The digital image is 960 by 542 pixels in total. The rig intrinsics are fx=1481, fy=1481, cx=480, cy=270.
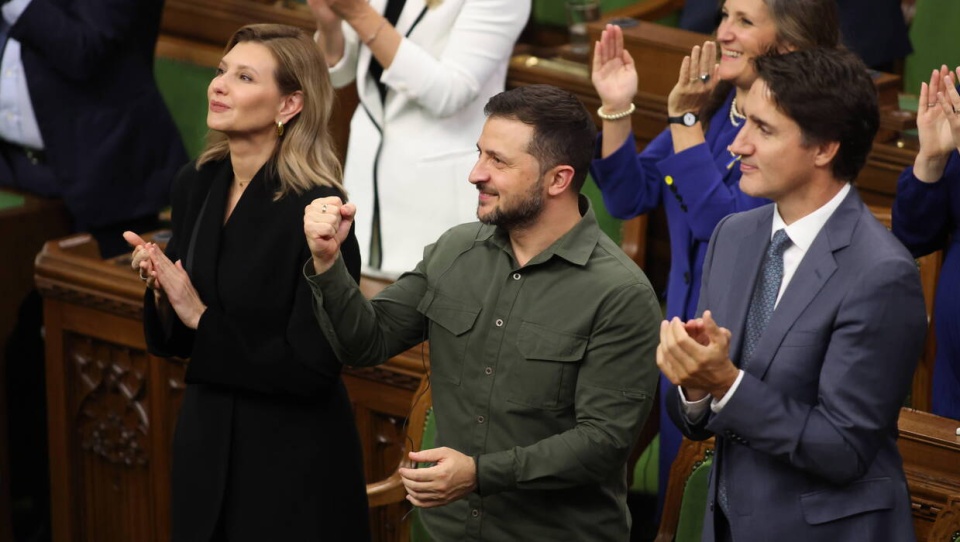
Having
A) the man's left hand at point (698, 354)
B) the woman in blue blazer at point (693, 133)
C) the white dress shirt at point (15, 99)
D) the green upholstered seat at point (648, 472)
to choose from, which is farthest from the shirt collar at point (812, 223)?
the white dress shirt at point (15, 99)

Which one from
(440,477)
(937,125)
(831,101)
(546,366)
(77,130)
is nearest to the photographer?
(831,101)

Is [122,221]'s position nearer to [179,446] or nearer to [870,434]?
[179,446]

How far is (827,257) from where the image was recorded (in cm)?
198

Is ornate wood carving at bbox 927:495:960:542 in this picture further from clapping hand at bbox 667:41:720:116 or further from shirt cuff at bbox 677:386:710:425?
clapping hand at bbox 667:41:720:116

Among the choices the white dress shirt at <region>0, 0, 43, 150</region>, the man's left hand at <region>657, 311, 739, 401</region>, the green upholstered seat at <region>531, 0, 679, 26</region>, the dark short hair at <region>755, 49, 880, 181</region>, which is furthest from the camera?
the green upholstered seat at <region>531, 0, 679, 26</region>

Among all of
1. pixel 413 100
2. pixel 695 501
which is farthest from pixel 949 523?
pixel 413 100

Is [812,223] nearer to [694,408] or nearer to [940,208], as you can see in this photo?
[694,408]

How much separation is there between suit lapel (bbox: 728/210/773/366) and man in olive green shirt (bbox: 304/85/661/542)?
0.19 meters

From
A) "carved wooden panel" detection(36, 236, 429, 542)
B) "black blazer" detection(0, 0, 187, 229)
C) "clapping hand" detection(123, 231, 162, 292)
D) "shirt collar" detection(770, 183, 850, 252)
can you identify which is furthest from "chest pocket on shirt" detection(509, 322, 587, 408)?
"black blazer" detection(0, 0, 187, 229)

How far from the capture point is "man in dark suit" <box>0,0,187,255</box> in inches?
157

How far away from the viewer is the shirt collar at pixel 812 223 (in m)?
2.02

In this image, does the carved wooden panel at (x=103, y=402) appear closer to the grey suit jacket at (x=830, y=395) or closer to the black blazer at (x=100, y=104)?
the black blazer at (x=100, y=104)

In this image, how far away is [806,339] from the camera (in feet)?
6.45

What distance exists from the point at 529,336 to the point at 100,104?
225 centimetres
